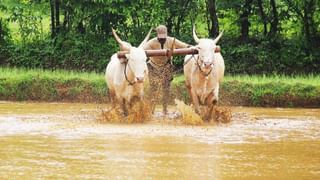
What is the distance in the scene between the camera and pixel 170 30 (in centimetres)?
2252

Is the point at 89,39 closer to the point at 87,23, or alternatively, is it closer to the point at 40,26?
the point at 87,23

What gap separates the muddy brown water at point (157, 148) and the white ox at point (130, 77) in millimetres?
576

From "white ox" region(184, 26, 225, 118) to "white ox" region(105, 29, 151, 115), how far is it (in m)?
0.89

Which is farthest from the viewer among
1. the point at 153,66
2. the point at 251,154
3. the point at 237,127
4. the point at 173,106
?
the point at 173,106

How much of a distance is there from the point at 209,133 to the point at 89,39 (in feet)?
38.4

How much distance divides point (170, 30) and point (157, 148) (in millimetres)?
13447

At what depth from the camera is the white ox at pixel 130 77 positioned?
11.8m

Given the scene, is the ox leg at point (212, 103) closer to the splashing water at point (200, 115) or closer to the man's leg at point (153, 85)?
the splashing water at point (200, 115)

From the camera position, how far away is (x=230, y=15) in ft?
74.0

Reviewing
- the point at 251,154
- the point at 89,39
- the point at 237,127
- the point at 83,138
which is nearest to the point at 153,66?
the point at 237,127

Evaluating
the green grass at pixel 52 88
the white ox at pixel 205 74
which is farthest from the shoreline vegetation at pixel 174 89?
the white ox at pixel 205 74

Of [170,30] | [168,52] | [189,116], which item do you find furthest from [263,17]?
[189,116]

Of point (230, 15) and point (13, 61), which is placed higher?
point (230, 15)

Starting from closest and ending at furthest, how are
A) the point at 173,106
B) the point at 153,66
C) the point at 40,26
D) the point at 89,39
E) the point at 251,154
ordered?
the point at 251,154
the point at 153,66
the point at 173,106
the point at 89,39
the point at 40,26
